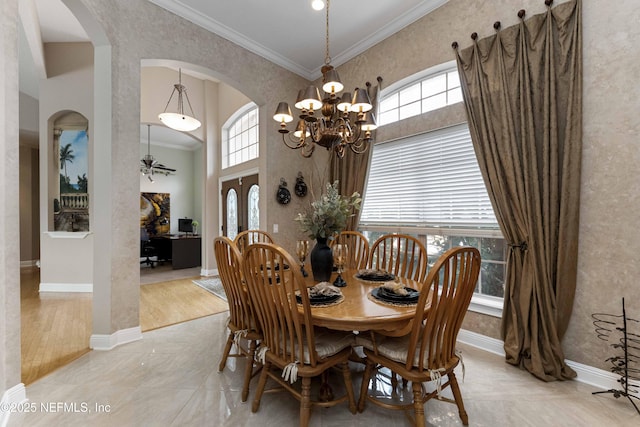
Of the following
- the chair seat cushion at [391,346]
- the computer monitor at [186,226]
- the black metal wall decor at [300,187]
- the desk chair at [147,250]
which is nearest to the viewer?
the chair seat cushion at [391,346]

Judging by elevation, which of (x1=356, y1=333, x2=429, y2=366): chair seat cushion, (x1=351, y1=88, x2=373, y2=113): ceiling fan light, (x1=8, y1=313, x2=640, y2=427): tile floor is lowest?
(x1=8, y1=313, x2=640, y2=427): tile floor

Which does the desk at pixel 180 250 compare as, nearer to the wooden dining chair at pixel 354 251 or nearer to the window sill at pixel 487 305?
the wooden dining chair at pixel 354 251

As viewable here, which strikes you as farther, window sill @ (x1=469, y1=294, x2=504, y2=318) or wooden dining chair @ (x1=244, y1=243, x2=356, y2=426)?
window sill @ (x1=469, y1=294, x2=504, y2=318)

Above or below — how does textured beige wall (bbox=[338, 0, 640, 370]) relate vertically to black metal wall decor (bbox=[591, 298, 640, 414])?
above

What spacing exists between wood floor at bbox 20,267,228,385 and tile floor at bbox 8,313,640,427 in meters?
0.29

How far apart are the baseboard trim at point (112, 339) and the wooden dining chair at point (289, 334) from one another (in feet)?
5.56

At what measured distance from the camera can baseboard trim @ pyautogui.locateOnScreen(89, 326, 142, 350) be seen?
2.48m

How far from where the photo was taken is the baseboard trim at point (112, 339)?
248 cm

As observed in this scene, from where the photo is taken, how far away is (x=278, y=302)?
1.46 m

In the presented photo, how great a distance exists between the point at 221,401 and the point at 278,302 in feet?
3.13

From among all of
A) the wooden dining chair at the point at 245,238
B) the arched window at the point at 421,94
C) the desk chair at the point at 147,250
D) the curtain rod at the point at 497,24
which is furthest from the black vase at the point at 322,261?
the desk chair at the point at 147,250

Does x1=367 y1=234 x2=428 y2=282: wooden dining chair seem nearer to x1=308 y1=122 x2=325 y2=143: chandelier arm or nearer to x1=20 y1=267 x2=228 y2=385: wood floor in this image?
x1=308 y1=122 x2=325 y2=143: chandelier arm

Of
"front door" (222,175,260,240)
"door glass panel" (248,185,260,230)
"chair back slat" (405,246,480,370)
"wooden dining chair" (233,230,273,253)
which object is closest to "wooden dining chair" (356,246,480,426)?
"chair back slat" (405,246,480,370)

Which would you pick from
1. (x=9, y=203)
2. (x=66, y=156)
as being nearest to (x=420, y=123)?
(x=9, y=203)
